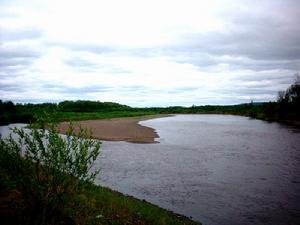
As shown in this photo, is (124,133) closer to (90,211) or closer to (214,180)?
(214,180)

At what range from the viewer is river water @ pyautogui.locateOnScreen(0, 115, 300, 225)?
589 inches

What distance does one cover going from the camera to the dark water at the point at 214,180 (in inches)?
590

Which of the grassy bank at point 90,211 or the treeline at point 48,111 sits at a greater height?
the treeline at point 48,111

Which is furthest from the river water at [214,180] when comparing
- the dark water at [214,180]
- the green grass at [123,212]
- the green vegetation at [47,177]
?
the green vegetation at [47,177]

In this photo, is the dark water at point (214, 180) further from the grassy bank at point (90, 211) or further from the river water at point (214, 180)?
the grassy bank at point (90, 211)

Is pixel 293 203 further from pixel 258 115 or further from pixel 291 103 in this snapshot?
pixel 258 115

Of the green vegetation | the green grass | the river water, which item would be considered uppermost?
the green vegetation

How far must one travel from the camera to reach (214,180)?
68.1 ft

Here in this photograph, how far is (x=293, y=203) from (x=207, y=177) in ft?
21.3

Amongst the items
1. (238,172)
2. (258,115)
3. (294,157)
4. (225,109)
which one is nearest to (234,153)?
(294,157)

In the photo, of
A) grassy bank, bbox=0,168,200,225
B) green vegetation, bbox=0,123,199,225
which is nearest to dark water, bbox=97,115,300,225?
grassy bank, bbox=0,168,200,225

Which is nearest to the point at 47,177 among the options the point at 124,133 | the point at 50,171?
the point at 50,171

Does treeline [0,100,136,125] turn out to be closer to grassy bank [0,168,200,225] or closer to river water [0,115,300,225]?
grassy bank [0,168,200,225]

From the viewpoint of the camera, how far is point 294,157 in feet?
95.8
